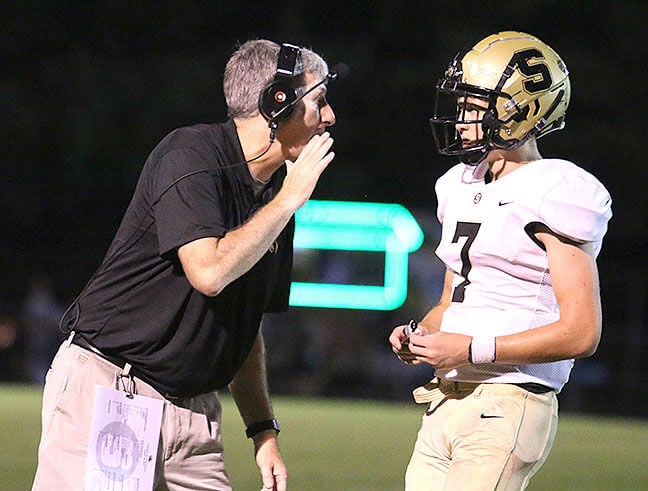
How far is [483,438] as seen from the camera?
3420 mm

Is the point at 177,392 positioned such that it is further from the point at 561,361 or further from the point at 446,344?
the point at 561,361

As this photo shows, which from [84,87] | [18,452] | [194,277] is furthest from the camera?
[84,87]

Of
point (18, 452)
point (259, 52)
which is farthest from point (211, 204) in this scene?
point (18, 452)

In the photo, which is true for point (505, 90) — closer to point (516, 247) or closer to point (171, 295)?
point (516, 247)

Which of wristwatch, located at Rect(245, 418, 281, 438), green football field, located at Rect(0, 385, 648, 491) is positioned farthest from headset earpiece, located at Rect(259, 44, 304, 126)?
green football field, located at Rect(0, 385, 648, 491)

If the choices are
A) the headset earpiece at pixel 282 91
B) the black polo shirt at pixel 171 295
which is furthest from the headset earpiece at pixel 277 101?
the black polo shirt at pixel 171 295

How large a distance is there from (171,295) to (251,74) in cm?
68

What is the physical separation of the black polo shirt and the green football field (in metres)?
3.57

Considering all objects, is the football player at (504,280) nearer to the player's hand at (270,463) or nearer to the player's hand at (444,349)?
the player's hand at (444,349)

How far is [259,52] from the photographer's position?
3705 millimetres

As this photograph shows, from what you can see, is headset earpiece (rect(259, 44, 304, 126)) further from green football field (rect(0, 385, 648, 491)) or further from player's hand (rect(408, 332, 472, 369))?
green football field (rect(0, 385, 648, 491))

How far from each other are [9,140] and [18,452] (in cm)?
1519

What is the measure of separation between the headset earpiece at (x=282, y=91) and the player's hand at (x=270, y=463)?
37.3 inches

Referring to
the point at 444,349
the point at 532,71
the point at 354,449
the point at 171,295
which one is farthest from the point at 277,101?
the point at 354,449
